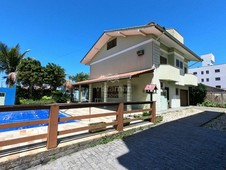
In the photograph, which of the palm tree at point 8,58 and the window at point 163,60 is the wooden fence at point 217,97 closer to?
the window at point 163,60

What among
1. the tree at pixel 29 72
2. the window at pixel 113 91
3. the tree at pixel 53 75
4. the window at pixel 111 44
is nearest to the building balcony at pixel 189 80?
the window at pixel 113 91

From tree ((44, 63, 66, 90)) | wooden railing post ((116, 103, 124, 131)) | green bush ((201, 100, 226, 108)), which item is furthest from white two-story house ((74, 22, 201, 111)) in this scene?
tree ((44, 63, 66, 90))

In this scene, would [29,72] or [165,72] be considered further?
[29,72]

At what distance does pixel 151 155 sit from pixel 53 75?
1980cm

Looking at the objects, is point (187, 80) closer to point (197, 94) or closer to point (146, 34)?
point (197, 94)

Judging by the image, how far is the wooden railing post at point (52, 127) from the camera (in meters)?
3.72

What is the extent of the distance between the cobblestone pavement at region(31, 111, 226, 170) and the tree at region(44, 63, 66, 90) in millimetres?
18098

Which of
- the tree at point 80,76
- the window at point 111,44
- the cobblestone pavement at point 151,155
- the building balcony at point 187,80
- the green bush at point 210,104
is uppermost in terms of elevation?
the window at point 111,44

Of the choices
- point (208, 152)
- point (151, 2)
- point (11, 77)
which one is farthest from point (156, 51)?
point (11, 77)

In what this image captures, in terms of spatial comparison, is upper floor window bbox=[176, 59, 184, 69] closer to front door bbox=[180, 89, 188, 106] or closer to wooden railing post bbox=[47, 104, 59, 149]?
front door bbox=[180, 89, 188, 106]

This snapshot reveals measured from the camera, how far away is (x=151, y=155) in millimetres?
4004

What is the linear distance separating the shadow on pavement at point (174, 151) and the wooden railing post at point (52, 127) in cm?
199

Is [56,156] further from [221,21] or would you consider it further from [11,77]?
[11,77]

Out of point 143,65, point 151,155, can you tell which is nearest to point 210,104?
point 143,65
